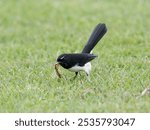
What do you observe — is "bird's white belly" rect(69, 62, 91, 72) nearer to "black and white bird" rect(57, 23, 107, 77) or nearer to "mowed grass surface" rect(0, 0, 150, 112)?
"black and white bird" rect(57, 23, 107, 77)

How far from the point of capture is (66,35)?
10922mm

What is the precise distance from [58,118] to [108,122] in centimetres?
54

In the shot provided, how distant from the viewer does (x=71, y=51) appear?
9.72 m

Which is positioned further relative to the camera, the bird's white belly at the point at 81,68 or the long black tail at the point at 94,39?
the long black tail at the point at 94,39

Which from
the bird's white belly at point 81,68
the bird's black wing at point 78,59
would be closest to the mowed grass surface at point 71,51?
the bird's white belly at point 81,68

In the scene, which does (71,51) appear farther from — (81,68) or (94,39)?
(81,68)

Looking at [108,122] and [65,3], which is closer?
[108,122]

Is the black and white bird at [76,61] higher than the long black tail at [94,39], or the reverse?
the long black tail at [94,39]

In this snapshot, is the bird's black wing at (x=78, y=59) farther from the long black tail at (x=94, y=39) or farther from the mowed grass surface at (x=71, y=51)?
the long black tail at (x=94, y=39)

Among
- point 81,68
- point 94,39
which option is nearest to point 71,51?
point 94,39

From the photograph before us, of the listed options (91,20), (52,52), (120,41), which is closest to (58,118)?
(52,52)

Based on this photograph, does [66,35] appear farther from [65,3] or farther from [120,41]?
[65,3]

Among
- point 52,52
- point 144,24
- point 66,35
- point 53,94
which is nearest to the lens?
point 53,94

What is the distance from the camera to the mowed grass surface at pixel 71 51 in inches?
256
